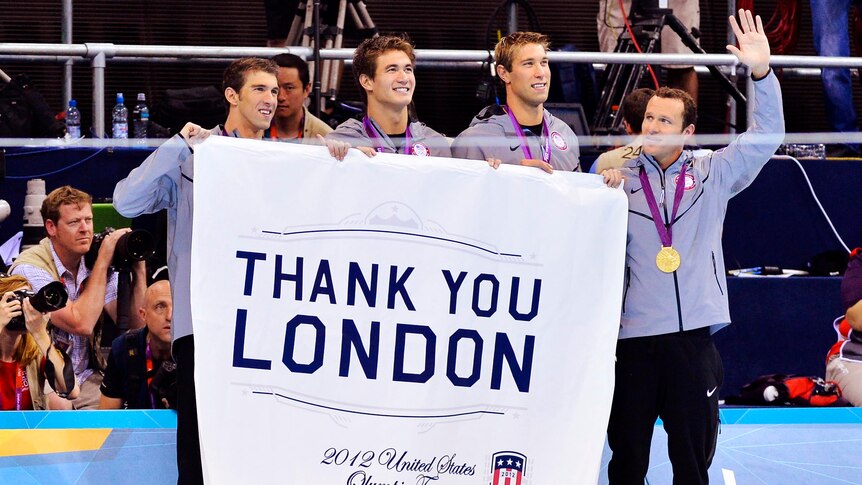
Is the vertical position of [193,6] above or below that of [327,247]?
above

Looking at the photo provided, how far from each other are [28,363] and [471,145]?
1.78 meters

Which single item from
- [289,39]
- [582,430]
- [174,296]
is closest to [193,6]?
[289,39]

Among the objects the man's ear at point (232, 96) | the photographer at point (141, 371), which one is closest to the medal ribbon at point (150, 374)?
the photographer at point (141, 371)

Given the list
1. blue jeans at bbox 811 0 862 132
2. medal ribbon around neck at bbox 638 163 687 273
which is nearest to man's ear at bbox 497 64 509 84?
medal ribbon around neck at bbox 638 163 687 273

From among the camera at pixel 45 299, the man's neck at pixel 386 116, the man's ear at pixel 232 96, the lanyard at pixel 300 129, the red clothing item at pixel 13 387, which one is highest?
the man's ear at pixel 232 96

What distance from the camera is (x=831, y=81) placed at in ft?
20.3

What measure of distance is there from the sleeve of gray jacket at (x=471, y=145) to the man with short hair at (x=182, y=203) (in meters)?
0.45

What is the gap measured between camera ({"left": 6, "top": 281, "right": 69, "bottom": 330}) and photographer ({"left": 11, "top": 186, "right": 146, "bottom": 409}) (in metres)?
0.34

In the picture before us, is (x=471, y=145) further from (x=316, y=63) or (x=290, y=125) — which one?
(x=316, y=63)

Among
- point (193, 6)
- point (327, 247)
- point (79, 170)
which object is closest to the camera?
point (327, 247)

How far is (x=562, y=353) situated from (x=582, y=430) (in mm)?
235

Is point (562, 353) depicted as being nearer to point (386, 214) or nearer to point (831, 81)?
point (386, 214)

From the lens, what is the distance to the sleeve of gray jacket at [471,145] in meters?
3.78

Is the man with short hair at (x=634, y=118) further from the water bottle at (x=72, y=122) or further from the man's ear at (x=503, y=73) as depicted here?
the water bottle at (x=72, y=122)
